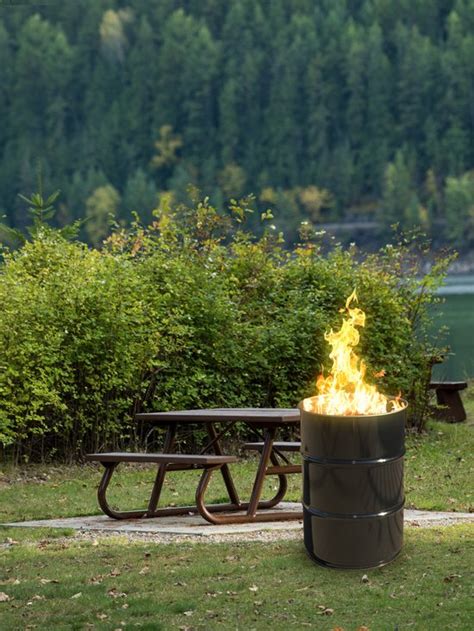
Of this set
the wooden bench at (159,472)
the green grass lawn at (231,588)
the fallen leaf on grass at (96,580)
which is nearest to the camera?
the green grass lawn at (231,588)

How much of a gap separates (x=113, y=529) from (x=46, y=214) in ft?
31.9

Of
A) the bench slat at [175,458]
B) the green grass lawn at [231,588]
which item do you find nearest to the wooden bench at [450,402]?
the bench slat at [175,458]

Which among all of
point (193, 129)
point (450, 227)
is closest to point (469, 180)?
point (450, 227)

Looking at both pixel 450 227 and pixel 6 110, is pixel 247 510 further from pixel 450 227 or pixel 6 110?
pixel 6 110

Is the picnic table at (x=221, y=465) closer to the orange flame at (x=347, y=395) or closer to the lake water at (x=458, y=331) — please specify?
the orange flame at (x=347, y=395)

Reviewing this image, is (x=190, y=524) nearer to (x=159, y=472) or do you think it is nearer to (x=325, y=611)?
(x=159, y=472)

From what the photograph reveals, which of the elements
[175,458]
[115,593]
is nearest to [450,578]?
[115,593]

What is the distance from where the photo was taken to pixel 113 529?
298 inches

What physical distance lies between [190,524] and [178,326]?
14.2 feet

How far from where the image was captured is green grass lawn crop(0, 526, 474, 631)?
5336mm

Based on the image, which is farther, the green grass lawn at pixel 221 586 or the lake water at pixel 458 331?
the lake water at pixel 458 331

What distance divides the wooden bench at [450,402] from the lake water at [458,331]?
10.4 feet

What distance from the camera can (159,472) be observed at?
8.04 meters

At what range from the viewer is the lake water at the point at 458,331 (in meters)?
26.8
